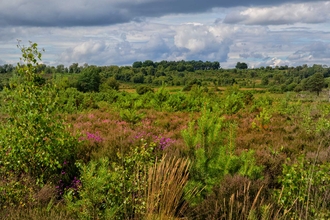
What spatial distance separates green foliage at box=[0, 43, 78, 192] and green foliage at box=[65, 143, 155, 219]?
1.17 metres

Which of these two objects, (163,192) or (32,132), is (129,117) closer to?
(32,132)

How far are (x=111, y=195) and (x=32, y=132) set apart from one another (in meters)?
1.99

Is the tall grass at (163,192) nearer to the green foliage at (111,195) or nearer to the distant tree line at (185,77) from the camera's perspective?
A: the green foliage at (111,195)

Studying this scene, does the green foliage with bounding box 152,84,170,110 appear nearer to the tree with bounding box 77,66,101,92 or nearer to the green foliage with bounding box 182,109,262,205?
the green foliage with bounding box 182,109,262,205

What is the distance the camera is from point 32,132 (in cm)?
583

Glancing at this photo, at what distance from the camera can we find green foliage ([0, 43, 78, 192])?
570cm

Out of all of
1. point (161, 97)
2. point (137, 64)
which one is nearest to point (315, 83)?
point (161, 97)

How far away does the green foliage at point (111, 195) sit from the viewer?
4.51 m

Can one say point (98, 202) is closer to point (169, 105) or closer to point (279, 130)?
point (279, 130)

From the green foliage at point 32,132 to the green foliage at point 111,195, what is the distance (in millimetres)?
1165

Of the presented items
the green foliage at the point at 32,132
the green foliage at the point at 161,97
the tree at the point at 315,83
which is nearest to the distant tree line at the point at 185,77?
the tree at the point at 315,83

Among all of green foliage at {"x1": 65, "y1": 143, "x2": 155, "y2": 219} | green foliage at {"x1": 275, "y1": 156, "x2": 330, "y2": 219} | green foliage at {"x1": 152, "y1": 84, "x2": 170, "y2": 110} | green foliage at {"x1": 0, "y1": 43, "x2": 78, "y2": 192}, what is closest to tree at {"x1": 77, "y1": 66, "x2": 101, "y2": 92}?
green foliage at {"x1": 152, "y1": 84, "x2": 170, "y2": 110}

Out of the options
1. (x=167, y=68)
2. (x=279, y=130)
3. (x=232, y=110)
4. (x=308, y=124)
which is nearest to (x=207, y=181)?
(x=279, y=130)

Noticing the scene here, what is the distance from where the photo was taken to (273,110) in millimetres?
15359
